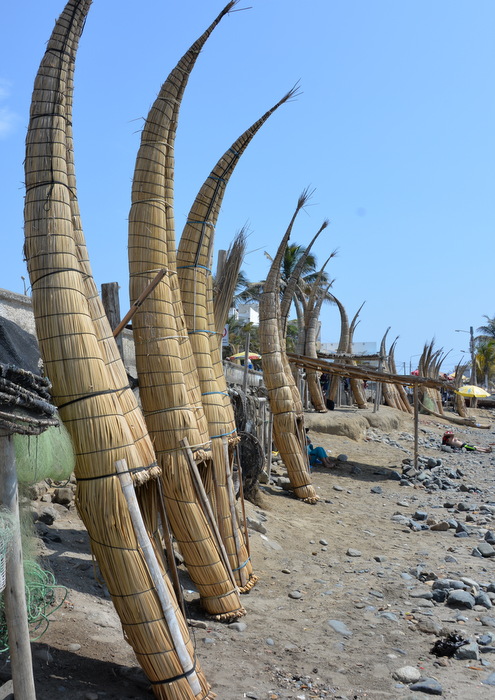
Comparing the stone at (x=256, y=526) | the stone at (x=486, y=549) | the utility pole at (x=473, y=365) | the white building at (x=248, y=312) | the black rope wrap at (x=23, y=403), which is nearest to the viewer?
the black rope wrap at (x=23, y=403)

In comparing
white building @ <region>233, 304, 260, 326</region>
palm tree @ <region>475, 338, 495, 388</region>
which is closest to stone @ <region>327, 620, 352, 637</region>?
white building @ <region>233, 304, 260, 326</region>

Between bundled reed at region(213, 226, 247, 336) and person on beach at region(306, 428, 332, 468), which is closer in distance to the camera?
bundled reed at region(213, 226, 247, 336)

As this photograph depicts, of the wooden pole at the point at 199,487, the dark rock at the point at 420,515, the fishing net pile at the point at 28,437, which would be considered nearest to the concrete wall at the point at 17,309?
the wooden pole at the point at 199,487

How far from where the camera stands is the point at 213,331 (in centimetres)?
645

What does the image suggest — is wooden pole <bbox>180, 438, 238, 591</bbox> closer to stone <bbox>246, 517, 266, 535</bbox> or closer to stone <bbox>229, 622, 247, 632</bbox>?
stone <bbox>229, 622, 247, 632</bbox>

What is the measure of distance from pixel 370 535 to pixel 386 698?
4.84 meters

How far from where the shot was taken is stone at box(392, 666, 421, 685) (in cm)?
482

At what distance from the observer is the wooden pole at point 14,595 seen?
3129 millimetres

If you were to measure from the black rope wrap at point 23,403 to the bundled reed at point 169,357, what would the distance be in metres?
1.71

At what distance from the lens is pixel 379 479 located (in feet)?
45.0

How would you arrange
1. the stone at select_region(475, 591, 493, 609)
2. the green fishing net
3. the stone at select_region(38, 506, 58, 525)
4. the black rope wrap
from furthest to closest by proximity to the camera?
1. the stone at select_region(475, 591, 493, 609)
2. the stone at select_region(38, 506, 58, 525)
3. the green fishing net
4. the black rope wrap

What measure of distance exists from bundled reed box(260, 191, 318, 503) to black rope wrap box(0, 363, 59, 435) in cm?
757

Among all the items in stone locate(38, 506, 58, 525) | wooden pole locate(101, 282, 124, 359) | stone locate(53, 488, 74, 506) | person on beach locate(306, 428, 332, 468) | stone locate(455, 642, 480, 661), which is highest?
wooden pole locate(101, 282, 124, 359)

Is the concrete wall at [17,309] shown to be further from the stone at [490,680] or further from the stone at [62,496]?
the stone at [490,680]
